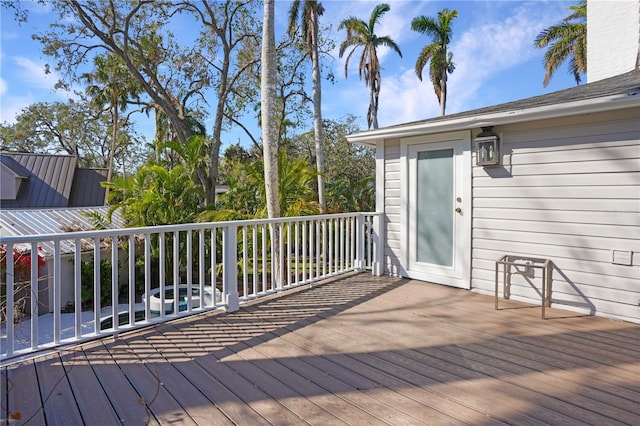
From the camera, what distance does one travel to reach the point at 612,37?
6.06 metres

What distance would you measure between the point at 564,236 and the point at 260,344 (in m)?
3.04

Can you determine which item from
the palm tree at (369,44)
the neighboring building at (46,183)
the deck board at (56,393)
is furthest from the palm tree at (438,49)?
the deck board at (56,393)

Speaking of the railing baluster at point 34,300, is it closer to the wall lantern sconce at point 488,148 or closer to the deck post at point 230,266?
the deck post at point 230,266

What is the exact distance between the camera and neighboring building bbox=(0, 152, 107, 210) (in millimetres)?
14648

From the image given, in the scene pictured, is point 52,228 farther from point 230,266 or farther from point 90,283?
point 230,266

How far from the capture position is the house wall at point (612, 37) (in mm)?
5727

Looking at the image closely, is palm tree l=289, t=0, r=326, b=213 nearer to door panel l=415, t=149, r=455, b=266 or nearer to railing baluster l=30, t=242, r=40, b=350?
door panel l=415, t=149, r=455, b=266

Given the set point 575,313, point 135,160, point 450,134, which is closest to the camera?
point 575,313

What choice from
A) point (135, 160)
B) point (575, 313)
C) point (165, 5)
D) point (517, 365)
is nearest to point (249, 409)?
point (517, 365)

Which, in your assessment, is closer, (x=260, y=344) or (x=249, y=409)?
(x=249, y=409)

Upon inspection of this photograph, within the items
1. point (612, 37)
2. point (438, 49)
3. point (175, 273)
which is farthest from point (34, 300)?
point (438, 49)

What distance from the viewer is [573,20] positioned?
1397 cm

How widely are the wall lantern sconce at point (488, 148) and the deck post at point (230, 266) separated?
2751 millimetres

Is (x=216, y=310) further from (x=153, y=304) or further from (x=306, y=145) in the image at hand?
(x=306, y=145)
